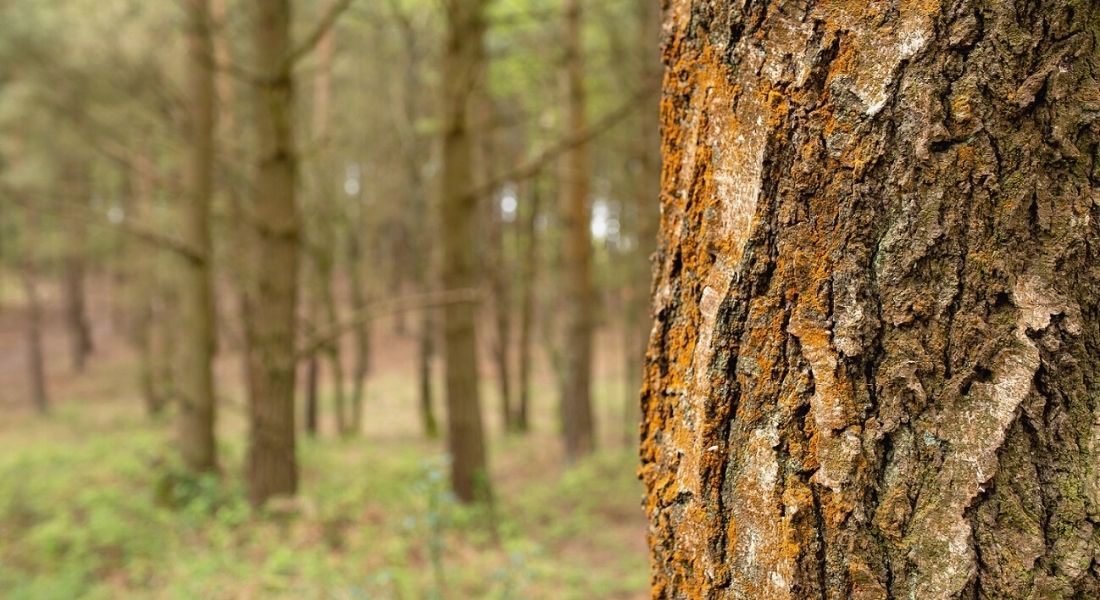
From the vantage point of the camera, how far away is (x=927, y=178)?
924 millimetres

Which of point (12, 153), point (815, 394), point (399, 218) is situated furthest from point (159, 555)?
point (399, 218)

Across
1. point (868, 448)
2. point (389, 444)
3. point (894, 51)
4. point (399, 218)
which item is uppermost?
point (399, 218)

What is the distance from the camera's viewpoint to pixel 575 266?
1097 cm

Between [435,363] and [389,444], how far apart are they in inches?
437

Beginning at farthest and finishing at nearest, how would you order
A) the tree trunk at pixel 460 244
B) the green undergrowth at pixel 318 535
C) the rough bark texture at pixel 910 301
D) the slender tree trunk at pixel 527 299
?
the slender tree trunk at pixel 527 299 → the tree trunk at pixel 460 244 → the green undergrowth at pixel 318 535 → the rough bark texture at pixel 910 301

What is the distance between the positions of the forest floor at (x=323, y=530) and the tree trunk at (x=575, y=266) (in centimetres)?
83

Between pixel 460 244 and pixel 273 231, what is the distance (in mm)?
1793

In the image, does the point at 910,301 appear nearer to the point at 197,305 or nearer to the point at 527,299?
the point at 197,305

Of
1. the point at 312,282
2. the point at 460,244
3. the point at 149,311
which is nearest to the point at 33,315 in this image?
the point at 149,311

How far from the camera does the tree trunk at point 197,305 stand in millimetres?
8656

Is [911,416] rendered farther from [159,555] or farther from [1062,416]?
[159,555]

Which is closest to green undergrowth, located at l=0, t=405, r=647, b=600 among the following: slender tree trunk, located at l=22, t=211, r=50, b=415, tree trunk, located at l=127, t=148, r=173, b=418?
tree trunk, located at l=127, t=148, r=173, b=418

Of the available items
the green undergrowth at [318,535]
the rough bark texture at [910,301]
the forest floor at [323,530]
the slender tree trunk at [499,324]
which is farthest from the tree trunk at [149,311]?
the rough bark texture at [910,301]

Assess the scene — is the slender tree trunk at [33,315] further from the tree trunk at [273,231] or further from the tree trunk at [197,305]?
the tree trunk at [273,231]
